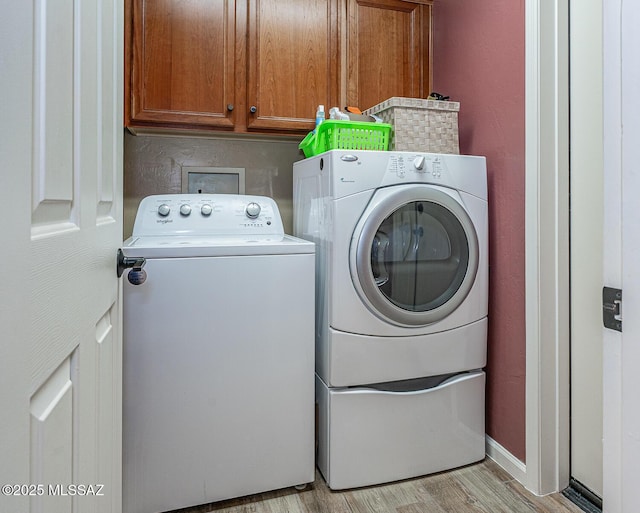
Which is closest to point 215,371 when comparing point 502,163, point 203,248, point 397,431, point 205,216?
point 203,248

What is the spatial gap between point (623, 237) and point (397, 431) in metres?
1.03

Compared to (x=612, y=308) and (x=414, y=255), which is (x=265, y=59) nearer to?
(x=414, y=255)

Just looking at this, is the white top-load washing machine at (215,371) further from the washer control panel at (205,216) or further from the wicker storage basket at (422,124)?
the wicker storage basket at (422,124)

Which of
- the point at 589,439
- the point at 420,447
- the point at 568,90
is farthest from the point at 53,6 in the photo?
the point at 589,439

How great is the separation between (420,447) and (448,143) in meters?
1.26

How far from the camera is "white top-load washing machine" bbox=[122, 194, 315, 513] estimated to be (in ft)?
4.40

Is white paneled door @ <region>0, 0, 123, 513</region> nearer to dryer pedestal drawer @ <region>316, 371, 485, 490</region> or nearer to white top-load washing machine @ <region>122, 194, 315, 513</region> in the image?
white top-load washing machine @ <region>122, 194, 315, 513</region>

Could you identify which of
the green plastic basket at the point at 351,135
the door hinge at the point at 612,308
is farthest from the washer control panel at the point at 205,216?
the door hinge at the point at 612,308

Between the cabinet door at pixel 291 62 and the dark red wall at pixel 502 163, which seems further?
the cabinet door at pixel 291 62

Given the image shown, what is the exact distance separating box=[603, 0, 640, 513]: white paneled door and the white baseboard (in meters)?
0.50

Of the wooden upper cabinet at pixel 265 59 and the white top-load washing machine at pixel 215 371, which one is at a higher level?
the wooden upper cabinet at pixel 265 59

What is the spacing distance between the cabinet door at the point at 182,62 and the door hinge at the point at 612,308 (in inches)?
63.0

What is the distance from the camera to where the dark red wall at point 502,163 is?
1.55 m

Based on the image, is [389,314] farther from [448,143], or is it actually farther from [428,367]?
[448,143]
